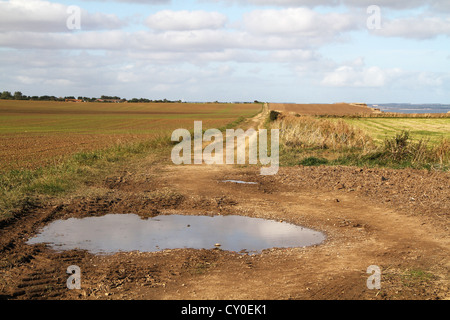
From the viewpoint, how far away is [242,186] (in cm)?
1427

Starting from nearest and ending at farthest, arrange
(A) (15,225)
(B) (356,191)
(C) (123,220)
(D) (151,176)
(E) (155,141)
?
(A) (15,225) → (C) (123,220) → (B) (356,191) → (D) (151,176) → (E) (155,141)

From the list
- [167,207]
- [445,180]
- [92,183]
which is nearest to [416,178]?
[445,180]

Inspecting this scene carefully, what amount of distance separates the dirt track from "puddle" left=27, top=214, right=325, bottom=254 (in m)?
0.38

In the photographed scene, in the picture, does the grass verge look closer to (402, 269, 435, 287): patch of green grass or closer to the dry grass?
the dry grass

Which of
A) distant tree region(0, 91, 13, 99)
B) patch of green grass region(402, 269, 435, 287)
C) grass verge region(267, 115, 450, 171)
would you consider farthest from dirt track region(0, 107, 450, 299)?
distant tree region(0, 91, 13, 99)

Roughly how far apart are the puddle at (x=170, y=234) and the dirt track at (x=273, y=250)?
38cm

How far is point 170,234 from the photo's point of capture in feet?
30.9

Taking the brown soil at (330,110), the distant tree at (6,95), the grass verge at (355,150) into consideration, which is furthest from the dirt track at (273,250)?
the distant tree at (6,95)

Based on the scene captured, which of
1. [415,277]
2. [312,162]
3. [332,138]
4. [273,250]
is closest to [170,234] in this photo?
[273,250]

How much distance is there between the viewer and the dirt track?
21.1ft
